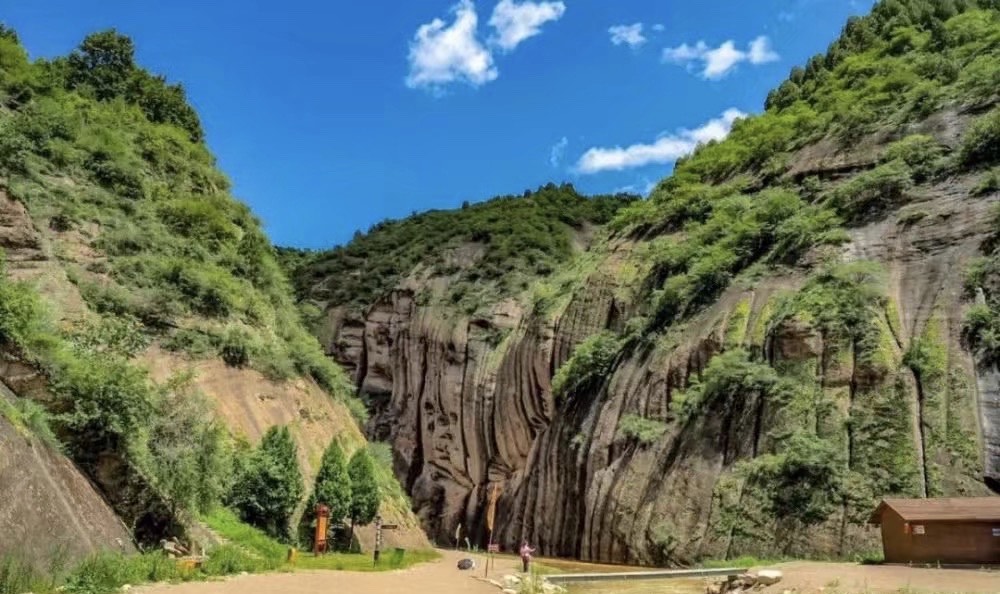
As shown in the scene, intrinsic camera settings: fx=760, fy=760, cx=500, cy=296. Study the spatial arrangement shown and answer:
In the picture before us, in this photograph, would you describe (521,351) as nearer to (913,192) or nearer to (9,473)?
(913,192)

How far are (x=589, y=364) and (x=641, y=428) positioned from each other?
337 inches

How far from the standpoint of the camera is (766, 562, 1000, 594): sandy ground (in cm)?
1276

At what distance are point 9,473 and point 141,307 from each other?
13.5 m

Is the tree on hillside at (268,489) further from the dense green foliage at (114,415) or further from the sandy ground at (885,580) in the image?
the sandy ground at (885,580)

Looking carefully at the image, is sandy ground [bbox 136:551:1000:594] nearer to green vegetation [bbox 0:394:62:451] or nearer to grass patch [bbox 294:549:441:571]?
grass patch [bbox 294:549:441:571]

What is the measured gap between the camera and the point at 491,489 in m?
49.8

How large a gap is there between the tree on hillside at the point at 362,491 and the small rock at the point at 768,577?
14432 mm

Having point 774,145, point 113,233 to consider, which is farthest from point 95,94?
point 774,145

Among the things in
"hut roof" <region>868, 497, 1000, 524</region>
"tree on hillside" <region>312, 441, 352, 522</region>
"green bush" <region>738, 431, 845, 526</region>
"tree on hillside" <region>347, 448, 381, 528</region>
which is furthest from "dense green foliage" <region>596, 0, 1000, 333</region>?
"tree on hillside" <region>312, 441, 352, 522</region>

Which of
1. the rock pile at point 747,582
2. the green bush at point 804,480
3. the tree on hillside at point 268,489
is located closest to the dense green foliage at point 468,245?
the tree on hillside at point 268,489

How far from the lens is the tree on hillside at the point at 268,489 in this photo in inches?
912

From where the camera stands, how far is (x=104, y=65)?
125 ft

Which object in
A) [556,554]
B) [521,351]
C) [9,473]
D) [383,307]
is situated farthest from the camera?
[383,307]

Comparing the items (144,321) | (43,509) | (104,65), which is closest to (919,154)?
(144,321)
